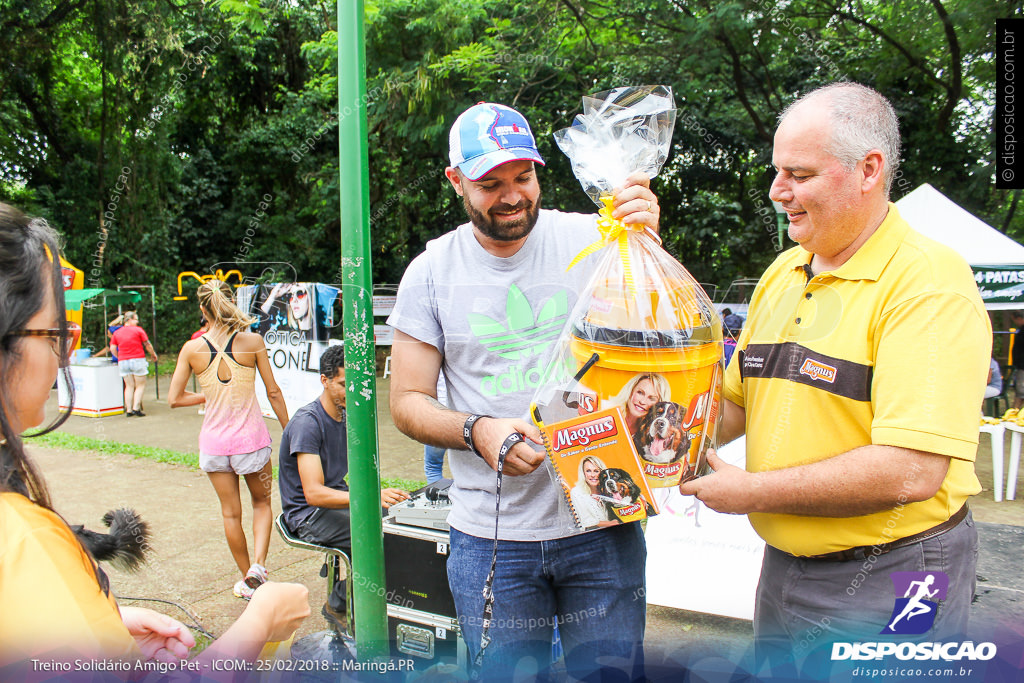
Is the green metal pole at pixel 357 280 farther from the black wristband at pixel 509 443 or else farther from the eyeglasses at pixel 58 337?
the eyeglasses at pixel 58 337

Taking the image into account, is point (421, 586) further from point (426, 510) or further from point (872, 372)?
point (872, 372)

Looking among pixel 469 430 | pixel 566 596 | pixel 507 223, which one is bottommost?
pixel 566 596

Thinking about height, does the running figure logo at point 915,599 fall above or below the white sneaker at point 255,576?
above

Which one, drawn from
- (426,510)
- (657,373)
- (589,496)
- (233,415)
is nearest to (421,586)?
(426,510)

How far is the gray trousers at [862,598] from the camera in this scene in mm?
1466

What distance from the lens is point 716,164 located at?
13.0 m

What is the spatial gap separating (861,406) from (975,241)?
23.6ft

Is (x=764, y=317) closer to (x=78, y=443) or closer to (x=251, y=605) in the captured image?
(x=251, y=605)

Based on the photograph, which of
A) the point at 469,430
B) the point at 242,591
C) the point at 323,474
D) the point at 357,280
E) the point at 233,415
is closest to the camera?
the point at 469,430

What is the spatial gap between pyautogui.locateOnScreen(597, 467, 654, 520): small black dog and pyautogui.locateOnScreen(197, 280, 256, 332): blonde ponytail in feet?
12.3

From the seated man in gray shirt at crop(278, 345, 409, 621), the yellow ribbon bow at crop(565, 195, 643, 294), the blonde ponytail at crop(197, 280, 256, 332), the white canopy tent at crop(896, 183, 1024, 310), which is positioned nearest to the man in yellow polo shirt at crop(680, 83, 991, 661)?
the yellow ribbon bow at crop(565, 195, 643, 294)

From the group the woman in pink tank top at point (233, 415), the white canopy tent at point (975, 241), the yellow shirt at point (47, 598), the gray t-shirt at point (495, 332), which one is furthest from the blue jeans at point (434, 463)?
the white canopy tent at point (975, 241)

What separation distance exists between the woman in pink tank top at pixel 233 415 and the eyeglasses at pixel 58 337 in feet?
9.99

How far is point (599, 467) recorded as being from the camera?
1382 millimetres
